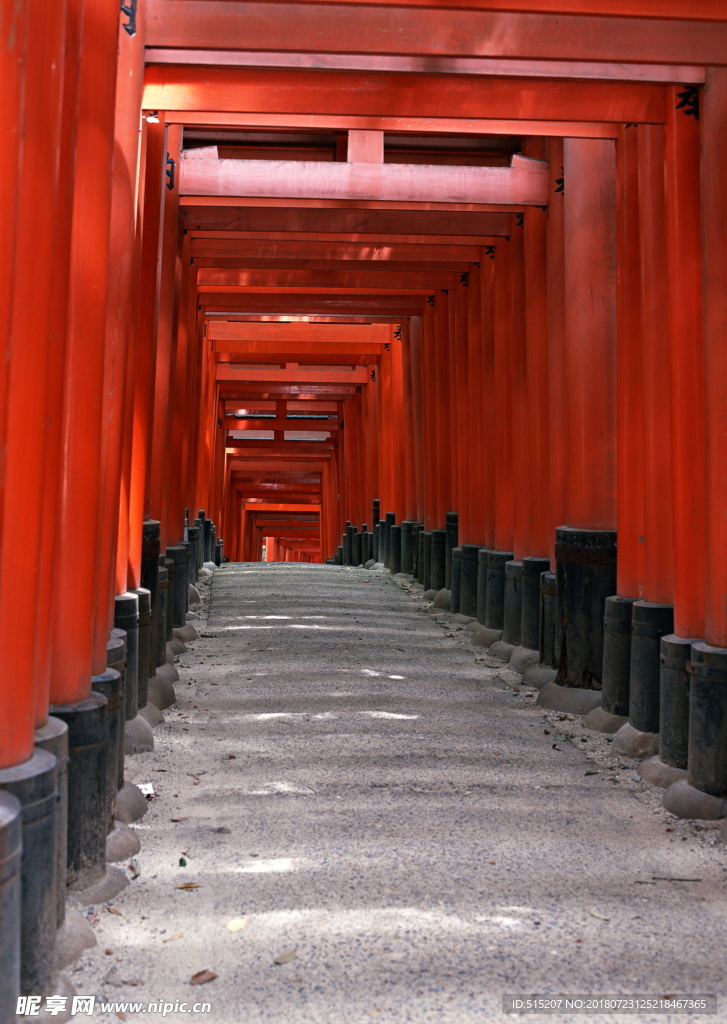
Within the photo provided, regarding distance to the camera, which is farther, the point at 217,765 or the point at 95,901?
the point at 217,765

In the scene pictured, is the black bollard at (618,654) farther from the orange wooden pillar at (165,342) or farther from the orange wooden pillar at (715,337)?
the orange wooden pillar at (165,342)

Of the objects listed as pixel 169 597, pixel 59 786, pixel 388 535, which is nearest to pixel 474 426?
pixel 169 597

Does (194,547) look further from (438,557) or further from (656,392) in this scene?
(656,392)

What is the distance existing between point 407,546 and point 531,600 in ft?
26.0

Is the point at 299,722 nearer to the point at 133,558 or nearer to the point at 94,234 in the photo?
the point at 133,558

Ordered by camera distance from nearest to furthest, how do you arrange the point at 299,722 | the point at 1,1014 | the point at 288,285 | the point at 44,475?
1. the point at 1,1014
2. the point at 44,475
3. the point at 299,722
4. the point at 288,285

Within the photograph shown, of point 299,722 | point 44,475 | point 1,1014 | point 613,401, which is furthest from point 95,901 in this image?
point 613,401

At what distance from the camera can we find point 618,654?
20.5ft

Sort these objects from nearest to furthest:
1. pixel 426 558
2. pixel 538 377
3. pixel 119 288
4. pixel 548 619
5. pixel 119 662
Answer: pixel 119 662
pixel 119 288
pixel 548 619
pixel 538 377
pixel 426 558

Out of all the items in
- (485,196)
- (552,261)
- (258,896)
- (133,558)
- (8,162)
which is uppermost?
(485,196)

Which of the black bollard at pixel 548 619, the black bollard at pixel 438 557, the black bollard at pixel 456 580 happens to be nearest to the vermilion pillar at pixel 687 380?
the black bollard at pixel 548 619

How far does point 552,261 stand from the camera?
8.00 metres

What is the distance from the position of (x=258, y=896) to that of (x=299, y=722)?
2687mm

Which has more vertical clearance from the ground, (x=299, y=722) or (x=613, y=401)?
(x=613, y=401)
